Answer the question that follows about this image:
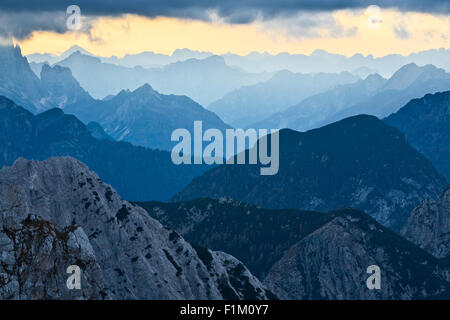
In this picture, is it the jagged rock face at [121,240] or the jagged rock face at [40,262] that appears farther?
the jagged rock face at [121,240]

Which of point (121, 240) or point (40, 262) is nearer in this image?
point (40, 262)

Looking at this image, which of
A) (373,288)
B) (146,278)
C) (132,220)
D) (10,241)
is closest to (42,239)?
(10,241)

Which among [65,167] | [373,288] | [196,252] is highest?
[65,167]

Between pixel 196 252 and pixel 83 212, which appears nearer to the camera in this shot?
pixel 83 212

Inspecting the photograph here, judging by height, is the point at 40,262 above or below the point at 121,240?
below

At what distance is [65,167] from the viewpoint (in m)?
142

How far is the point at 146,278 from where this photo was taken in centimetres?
12619

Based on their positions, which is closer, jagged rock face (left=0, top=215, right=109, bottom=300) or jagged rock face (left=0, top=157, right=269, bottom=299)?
jagged rock face (left=0, top=215, right=109, bottom=300)

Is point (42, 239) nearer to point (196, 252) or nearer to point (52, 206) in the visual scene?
point (52, 206)
